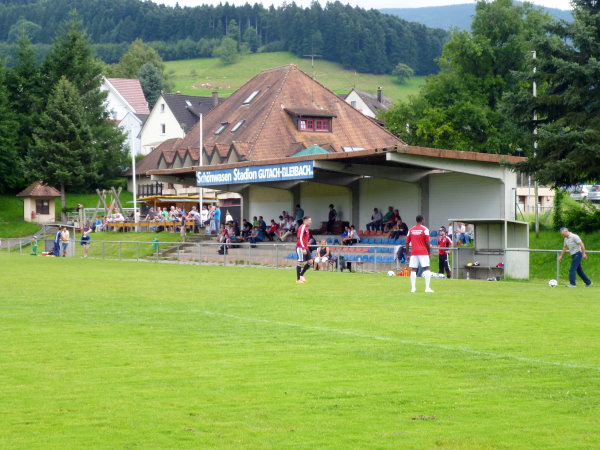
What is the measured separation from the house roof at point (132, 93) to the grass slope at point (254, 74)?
32.4m

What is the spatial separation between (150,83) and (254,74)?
1618 inches

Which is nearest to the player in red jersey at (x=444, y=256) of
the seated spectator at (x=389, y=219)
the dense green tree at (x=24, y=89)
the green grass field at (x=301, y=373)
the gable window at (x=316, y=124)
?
the seated spectator at (x=389, y=219)

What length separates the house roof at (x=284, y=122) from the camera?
228ft

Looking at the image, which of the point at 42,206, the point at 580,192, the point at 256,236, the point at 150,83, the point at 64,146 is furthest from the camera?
the point at 150,83

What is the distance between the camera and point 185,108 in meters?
102

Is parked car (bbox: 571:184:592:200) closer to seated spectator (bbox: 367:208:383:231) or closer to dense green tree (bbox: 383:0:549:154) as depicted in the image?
dense green tree (bbox: 383:0:549:154)

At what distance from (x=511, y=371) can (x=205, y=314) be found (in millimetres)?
8066

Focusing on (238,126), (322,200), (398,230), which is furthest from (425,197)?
(238,126)

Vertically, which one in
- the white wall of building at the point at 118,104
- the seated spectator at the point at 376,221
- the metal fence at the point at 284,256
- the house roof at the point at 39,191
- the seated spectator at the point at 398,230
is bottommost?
the metal fence at the point at 284,256

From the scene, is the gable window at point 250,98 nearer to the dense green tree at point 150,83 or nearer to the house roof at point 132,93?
the house roof at point 132,93

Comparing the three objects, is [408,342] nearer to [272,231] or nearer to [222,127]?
[272,231]

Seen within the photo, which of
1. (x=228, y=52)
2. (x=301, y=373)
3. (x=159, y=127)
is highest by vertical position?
(x=228, y=52)

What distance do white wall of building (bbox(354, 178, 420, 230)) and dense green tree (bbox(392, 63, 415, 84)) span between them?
4926 inches

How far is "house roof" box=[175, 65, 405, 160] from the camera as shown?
2736 inches
